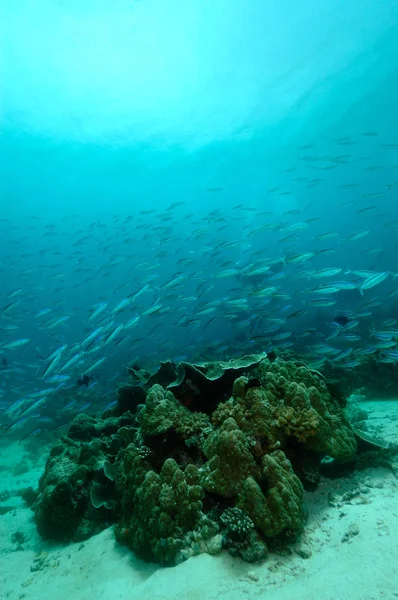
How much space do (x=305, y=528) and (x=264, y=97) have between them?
4212cm

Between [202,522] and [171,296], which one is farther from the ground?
[171,296]

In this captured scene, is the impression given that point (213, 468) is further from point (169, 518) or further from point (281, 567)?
point (281, 567)

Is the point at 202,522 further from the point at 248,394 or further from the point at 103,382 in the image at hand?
the point at 103,382

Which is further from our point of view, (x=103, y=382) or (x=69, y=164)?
(x=69, y=164)

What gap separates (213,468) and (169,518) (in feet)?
2.40

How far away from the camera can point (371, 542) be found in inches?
113

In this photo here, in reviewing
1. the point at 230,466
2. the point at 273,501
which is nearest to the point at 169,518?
the point at 230,466

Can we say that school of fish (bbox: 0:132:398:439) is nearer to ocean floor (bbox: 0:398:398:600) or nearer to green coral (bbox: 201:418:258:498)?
ocean floor (bbox: 0:398:398:600)

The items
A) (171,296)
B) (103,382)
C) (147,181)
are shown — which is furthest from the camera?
(147,181)

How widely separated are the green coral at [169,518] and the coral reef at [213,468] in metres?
0.01

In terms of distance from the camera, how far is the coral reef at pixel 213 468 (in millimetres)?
3244

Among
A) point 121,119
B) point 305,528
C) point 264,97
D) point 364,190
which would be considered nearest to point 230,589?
point 305,528

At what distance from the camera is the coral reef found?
324 centimetres

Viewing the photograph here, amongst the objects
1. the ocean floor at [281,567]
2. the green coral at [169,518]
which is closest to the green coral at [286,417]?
the ocean floor at [281,567]
